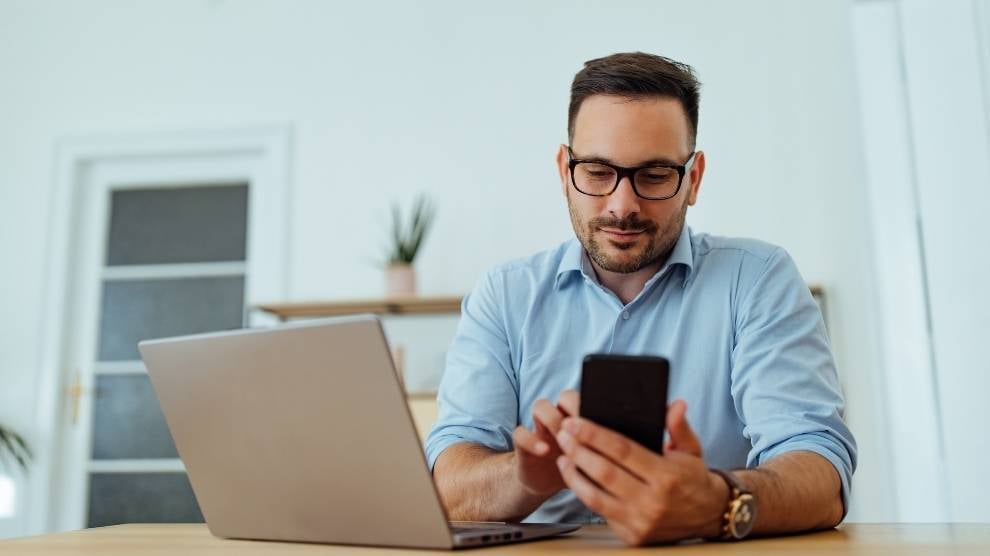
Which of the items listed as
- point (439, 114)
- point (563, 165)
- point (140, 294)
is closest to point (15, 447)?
point (140, 294)

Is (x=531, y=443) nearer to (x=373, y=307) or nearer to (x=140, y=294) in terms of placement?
(x=373, y=307)

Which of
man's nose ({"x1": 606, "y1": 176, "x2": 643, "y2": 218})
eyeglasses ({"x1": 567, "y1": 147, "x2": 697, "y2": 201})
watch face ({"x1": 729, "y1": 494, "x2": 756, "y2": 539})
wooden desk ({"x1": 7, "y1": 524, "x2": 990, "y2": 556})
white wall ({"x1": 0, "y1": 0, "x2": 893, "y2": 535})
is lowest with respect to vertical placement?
wooden desk ({"x1": 7, "y1": 524, "x2": 990, "y2": 556})

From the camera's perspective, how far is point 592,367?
0.81 metres

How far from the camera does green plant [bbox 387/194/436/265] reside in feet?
10.9

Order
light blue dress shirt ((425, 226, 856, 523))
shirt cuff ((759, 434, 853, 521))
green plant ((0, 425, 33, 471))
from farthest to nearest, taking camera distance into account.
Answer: green plant ((0, 425, 33, 471))
light blue dress shirt ((425, 226, 856, 523))
shirt cuff ((759, 434, 853, 521))

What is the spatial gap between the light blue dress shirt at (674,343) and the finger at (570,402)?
0.45 metres

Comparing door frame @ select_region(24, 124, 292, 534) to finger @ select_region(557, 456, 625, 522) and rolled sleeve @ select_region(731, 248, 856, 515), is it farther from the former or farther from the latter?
finger @ select_region(557, 456, 625, 522)

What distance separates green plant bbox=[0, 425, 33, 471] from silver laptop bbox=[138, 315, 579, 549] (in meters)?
2.91

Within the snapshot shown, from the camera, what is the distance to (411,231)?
11.2 ft

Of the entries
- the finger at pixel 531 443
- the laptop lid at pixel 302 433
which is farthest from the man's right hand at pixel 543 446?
the laptop lid at pixel 302 433

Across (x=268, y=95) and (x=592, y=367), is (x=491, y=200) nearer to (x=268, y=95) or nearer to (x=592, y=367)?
(x=268, y=95)

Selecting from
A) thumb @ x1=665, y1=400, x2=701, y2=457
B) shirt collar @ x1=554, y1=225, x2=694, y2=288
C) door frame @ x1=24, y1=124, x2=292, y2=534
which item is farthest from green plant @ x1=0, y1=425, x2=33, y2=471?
thumb @ x1=665, y1=400, x2=701, y2=457

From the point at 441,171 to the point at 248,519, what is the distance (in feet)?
8.56

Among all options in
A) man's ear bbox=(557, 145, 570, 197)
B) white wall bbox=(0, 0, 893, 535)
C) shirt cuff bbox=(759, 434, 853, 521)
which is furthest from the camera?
white wall bbox=(0, 0, 893, 535)
